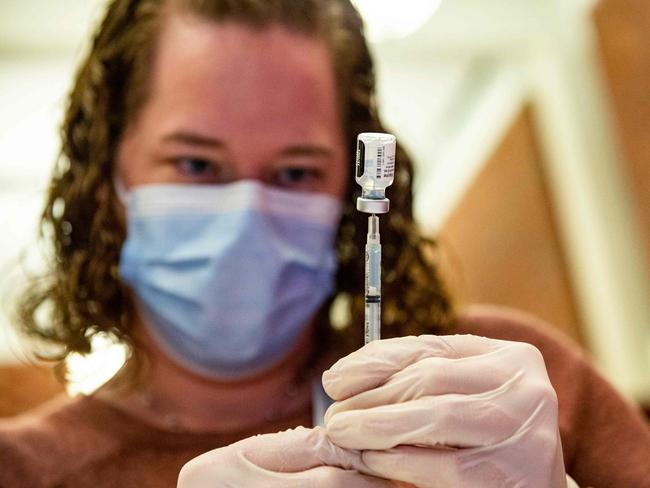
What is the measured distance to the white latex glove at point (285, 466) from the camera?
1.81 ft

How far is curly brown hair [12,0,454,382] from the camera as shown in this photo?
771 mm

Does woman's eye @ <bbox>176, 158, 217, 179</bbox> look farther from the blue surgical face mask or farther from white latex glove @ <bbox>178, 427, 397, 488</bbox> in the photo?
white latex glove @ <bbox>178, 427, 397, 488</bbox>

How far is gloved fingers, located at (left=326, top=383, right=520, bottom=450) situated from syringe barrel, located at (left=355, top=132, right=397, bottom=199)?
0.15 m

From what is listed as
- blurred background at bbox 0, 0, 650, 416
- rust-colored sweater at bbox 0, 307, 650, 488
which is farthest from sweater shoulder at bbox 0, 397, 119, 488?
blurred background at bbox 0, 0, 650, 416

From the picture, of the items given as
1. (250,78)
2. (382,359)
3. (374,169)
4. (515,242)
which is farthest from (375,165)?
(515,242)

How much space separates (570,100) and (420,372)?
1.83m

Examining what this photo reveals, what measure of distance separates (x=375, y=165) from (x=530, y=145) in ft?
6.02

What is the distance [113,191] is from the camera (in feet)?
3.00

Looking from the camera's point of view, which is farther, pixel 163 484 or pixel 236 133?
pixel 236 133

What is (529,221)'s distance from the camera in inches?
87.5

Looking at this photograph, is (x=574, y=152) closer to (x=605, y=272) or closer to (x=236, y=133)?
(x=605, y=272)

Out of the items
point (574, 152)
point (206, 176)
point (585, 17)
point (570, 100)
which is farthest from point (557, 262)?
point (206, 176)

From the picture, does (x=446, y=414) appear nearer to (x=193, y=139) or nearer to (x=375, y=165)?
(x=375, y=165)

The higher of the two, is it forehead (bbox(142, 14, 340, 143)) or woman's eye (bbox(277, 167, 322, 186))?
forehead (bbox(142, 14, 340, 143))
